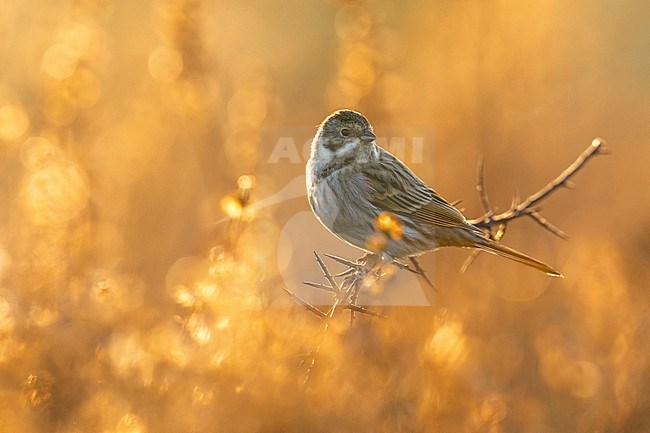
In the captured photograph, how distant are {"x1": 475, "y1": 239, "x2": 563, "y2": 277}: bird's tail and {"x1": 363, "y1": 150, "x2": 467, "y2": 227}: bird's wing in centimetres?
28

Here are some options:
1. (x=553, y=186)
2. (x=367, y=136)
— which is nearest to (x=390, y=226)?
(x=367, y=136)

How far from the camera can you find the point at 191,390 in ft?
12.1

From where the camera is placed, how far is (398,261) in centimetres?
407

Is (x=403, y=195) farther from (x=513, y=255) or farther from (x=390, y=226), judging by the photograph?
(x=513, y=255)

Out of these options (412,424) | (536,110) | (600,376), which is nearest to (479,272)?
(600,376)

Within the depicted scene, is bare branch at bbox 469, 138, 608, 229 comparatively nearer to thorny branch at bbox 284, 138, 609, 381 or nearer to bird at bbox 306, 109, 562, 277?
thorny branch at bbox 284, 138, 609, 381

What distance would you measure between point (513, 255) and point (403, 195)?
82 centimetres

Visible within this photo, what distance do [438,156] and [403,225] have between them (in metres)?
2.37

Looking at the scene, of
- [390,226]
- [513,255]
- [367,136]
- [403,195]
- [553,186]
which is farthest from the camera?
[403,195]

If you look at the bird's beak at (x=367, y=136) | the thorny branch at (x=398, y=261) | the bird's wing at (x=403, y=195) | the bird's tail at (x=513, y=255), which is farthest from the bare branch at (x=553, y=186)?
the bird's beak at (x=367, y=136)

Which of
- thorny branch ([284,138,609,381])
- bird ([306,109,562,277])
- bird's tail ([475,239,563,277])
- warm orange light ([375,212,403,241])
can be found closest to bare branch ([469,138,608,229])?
thorny branch ([284,138,609,381])

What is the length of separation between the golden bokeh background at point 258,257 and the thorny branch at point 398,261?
0.26m

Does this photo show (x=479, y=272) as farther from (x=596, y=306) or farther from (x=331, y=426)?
(x=331, y=426)

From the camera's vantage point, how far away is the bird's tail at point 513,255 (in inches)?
143
